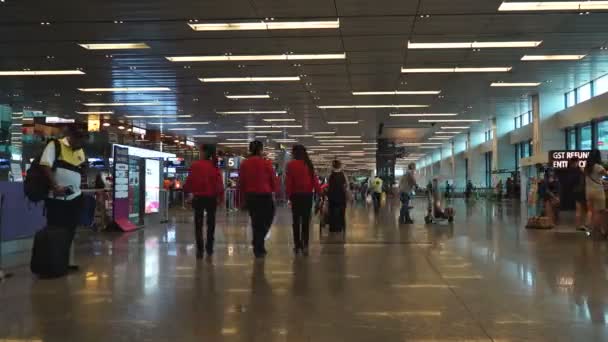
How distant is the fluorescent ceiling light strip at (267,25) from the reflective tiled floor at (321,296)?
6.21 metres

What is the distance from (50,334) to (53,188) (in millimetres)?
2584

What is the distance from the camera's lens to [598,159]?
10.5 metres

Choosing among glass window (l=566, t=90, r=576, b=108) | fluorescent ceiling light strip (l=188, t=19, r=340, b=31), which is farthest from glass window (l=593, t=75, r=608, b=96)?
fluorescent ceiling light strip (l=188, t=19, r=340, b=31)

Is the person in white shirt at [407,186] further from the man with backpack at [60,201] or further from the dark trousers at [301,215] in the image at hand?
the man with backpack at [60,201]

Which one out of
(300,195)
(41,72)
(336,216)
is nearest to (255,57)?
(336,216)

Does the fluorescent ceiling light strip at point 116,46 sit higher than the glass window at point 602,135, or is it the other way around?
the fluorescent ceiling light strip at point 116,46

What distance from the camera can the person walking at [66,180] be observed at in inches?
252

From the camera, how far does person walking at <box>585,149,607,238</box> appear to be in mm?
10305

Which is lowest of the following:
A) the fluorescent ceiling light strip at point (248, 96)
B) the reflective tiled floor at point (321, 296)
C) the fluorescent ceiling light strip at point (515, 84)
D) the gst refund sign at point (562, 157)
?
the reflective tiled floor at point (321, 296)

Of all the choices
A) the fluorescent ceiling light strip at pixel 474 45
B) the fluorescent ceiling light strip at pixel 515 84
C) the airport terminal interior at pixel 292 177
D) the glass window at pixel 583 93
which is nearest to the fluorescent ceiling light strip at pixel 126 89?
the airport terminal interior at pixel 292 177

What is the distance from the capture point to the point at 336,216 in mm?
11438

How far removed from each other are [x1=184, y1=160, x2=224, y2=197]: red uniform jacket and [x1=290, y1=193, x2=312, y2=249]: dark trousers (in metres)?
1.17

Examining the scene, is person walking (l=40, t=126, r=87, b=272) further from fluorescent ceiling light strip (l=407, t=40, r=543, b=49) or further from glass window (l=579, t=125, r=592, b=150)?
glass window (l=579, t=125, r=592, b=150)

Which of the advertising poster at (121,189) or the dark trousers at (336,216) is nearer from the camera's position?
the dark trousers at (336,216)
